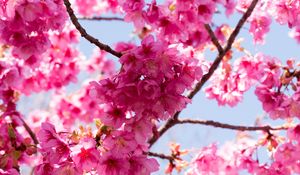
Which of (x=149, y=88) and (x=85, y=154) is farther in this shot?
(x=85, y=154)

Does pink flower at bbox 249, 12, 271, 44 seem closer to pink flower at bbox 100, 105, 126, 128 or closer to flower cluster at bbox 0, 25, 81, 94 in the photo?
flower cluster at bbox 0, 25, 81, 94

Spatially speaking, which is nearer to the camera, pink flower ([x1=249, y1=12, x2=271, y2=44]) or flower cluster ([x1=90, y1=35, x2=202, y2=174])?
flower cluster ([x1=90, y1=35, x2=202, y2=174])

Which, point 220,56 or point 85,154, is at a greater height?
point 220,56

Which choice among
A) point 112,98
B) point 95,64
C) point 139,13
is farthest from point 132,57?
point 95,64

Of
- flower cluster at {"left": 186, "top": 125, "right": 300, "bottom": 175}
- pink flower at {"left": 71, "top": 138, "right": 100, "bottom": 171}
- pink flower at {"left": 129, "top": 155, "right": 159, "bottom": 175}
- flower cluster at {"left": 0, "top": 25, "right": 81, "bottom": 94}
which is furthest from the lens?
flower cluster at {"left": 0, "top": 25, "right": 81, "bottom": 94}

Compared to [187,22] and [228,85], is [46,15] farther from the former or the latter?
[228,85]

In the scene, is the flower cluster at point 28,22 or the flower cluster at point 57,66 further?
the flower cluster at point 57,66

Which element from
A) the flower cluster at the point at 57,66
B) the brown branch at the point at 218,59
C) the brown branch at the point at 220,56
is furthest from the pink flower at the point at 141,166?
the flower cluster at the point at 57,66

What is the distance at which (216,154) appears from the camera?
504 centimetres

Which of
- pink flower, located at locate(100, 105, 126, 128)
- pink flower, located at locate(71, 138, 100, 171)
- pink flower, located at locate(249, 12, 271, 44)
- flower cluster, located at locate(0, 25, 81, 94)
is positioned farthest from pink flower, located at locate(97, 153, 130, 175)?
flower cluster, located at locate(0, 25, 81, 94)

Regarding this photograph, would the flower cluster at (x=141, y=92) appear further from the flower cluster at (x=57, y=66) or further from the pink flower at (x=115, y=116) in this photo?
the flower cluster at (x=57, y=66)

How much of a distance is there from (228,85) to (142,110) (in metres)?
2.18

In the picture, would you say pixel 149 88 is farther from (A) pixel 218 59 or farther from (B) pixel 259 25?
(B) pixel 259 25

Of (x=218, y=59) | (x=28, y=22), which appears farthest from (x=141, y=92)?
(x=218, y=59)
